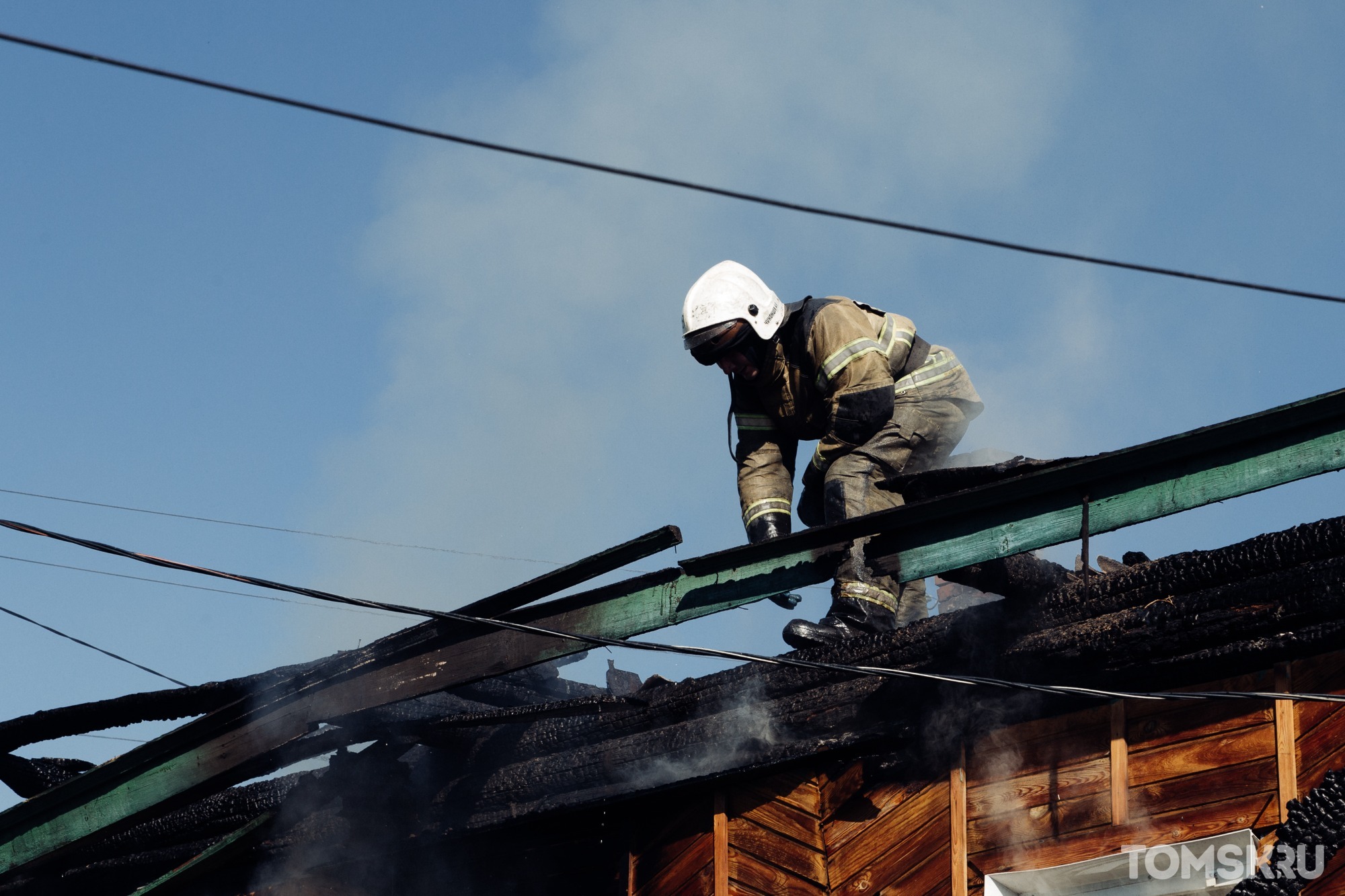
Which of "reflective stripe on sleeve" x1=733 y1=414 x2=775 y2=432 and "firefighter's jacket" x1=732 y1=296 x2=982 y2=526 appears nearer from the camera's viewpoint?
"firefighter's jacket" x1=732 y1=296 x2=982 y2=526

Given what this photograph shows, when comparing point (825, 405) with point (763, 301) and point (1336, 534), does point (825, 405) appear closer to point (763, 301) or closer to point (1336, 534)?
point (763, 301)

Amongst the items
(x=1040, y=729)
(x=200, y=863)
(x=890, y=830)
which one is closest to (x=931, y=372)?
(x=1040, y=729)

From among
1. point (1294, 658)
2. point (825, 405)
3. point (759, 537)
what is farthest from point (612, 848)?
point (1294, 658)

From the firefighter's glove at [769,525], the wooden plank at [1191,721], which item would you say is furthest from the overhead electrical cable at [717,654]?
the firefighter's glove at [769,525]

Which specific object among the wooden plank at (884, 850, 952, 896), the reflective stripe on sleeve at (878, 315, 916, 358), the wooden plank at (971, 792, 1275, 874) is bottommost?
the wooden plank at (884, 850, 952, 896)

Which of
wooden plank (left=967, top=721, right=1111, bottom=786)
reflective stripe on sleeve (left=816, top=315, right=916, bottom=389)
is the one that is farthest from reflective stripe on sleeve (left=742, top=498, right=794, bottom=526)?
wooden plank (left=967, top=721, right=1111, bottom=786)

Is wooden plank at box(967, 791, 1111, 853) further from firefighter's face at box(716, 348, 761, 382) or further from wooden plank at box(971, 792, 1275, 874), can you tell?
firefighter's face at box(716, 348, 761, 382)

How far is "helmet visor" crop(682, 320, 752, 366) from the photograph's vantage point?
26.3ft

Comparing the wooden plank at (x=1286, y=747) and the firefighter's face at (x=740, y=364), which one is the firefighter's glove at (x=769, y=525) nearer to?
the firefighter's face at (x=740, y=364)

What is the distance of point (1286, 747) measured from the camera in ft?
18.3

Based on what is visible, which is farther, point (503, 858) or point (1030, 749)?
point (503, 858)

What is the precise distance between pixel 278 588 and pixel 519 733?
230cm

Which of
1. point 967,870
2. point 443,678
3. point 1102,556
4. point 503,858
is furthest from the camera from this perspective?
point 1102,556

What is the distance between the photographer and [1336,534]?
18.5 feet
